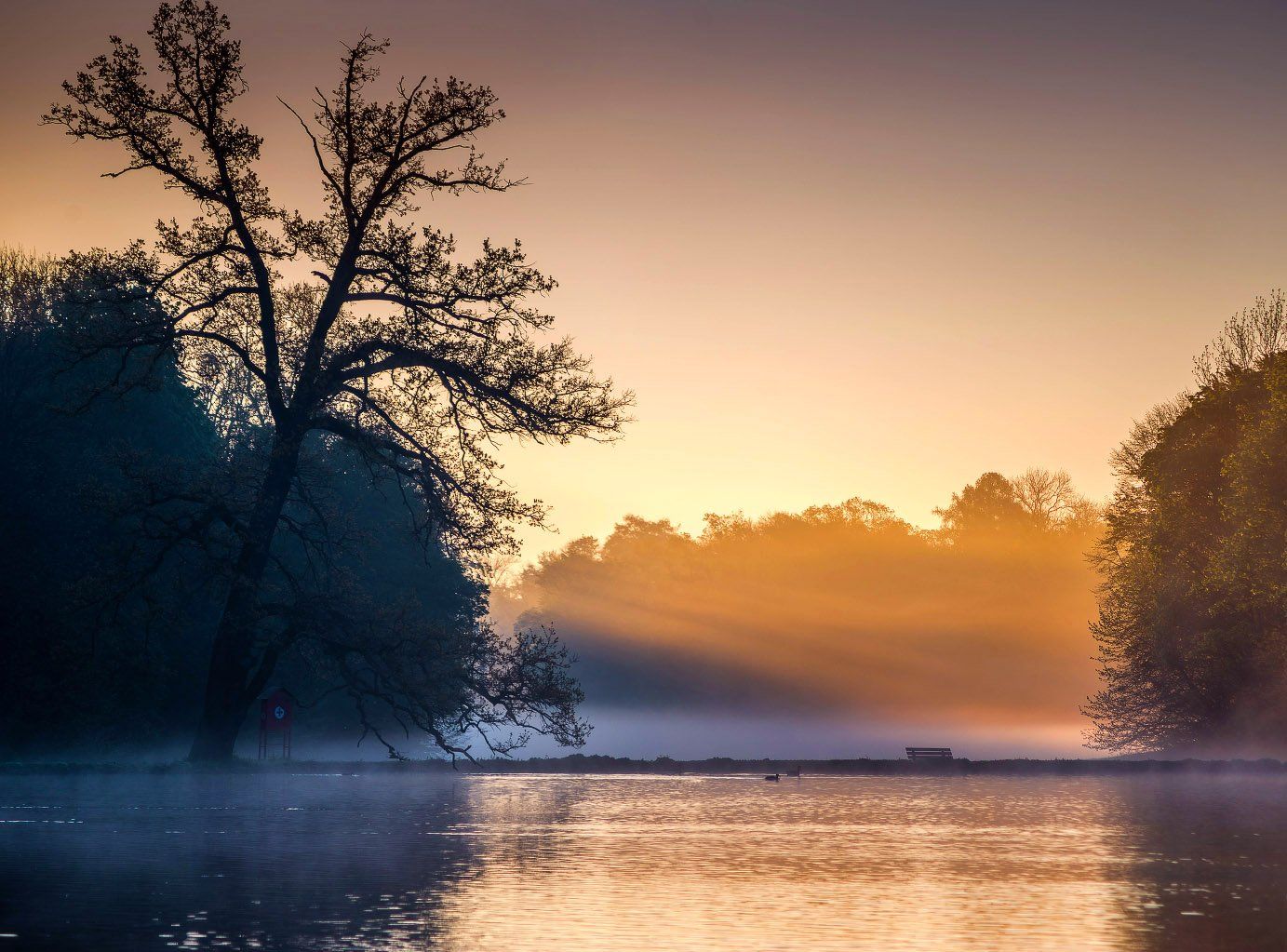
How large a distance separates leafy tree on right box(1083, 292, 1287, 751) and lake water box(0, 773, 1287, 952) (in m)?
16.8

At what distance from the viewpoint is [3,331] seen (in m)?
46.1

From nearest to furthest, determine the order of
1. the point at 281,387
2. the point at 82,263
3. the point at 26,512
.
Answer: the point at 82,263 → the point at 281,387 → the point at 26,512

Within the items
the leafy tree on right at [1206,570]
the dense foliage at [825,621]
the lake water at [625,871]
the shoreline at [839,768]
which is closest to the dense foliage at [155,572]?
the shoreline at [839,768]

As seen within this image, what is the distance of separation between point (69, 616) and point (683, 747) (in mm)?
57320

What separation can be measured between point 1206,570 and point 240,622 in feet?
109

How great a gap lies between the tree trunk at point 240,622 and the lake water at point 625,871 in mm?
3508

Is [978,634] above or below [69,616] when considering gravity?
above

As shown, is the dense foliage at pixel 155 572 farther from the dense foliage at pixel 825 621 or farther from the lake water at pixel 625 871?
the dense foliage at pixel 825 621

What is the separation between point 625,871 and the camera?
16172mm

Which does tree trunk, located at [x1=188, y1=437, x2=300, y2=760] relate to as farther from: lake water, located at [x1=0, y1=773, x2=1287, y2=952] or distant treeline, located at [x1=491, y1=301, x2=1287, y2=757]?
distant treeline, located at [x1=491, y1=301, x2=1287, y2=757]

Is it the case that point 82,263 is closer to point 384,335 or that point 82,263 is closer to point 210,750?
point 384,335

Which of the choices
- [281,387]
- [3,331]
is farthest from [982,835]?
[3,331]

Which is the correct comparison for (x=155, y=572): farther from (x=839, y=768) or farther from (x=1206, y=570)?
(x=1206, y=570)

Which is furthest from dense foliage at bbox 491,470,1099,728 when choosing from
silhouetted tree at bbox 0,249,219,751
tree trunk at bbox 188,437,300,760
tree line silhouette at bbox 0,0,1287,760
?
tree trunk at bbox 188,437,300,760
